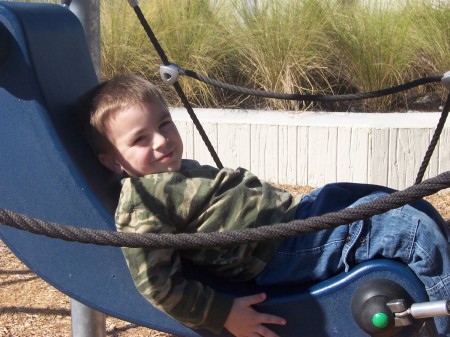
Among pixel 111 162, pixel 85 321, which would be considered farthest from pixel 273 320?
pixel 85 321

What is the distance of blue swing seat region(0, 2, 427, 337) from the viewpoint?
1.84 meters

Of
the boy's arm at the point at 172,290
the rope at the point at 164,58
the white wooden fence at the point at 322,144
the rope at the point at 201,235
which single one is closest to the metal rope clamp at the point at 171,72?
the rope at the point at 164,58

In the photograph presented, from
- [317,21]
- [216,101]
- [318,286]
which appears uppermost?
[318,286]

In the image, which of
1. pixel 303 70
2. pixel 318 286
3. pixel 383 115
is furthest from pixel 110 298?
pixel 303 70

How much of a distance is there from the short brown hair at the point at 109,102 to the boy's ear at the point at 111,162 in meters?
0.02

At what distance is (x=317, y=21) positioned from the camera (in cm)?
587

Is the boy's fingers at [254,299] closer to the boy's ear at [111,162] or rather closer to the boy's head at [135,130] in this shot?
the boy's head at [135,130]

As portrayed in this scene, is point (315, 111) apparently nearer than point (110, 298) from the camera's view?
No

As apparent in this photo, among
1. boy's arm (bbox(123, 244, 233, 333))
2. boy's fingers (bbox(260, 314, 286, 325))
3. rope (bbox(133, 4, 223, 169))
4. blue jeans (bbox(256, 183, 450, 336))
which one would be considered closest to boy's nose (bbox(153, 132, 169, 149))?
boy's arm (bbox(123, 244, 233, 333))

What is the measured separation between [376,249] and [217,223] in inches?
15.3

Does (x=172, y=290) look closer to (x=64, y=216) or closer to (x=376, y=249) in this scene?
(x=64, y=216)

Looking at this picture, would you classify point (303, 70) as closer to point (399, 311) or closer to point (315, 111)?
point (315, 111)

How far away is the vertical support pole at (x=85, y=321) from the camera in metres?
2.31

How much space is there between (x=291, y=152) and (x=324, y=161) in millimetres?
227
